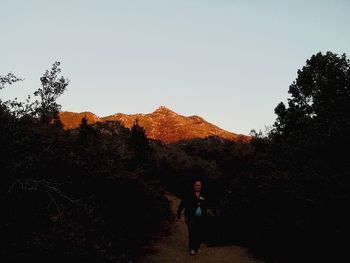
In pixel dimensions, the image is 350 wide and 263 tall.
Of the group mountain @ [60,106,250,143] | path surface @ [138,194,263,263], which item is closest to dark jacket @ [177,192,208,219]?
path surface @ [138,194,263,263]

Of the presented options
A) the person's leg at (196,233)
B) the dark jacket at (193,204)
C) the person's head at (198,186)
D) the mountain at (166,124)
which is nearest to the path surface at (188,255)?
the person's leg at (196,233)

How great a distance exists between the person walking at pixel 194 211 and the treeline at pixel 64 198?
158 centimetres

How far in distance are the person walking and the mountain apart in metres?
101

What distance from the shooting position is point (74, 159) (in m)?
8.93

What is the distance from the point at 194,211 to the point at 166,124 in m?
120

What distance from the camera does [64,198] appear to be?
25.2ft

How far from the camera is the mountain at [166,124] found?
4609 inches

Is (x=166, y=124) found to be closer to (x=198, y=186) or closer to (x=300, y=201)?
(x=198, y=186)

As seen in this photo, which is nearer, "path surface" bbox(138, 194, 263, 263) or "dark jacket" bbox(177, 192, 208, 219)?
"path surface" bbox(138, 194, 263, 263)

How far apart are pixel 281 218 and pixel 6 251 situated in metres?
6.07

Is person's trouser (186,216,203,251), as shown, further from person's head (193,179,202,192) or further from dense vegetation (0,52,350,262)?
dense vegetation (0,52,350,262)

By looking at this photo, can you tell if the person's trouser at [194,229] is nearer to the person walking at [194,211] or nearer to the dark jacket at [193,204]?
the person walking at [194,211]

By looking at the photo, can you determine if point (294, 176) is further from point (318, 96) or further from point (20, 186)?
point (318, 96)

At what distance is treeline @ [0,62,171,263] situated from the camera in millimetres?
6352
